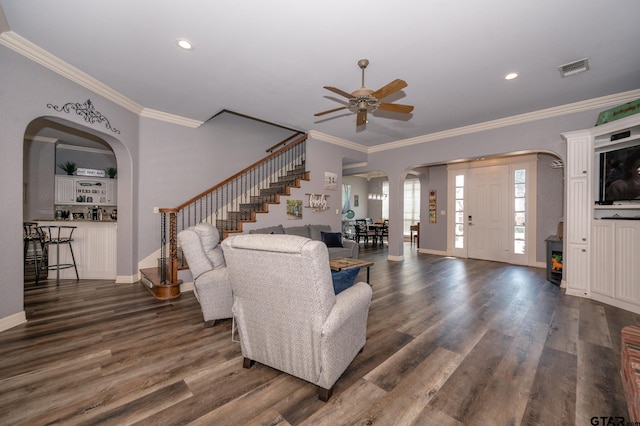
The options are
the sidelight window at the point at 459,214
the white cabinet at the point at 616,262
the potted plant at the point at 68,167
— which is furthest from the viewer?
the sidelight window at the point at 459,214

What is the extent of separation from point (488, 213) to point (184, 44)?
7.39m

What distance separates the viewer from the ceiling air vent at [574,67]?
10.6 ft

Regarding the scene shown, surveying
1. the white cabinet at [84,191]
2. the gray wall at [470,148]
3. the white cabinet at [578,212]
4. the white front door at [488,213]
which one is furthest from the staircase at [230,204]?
the white cabinet at [578,212]

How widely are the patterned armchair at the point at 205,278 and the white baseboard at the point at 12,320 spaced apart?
1958 mm

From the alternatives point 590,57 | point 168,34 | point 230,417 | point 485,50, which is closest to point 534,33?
point 485,50

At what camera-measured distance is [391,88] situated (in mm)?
2961

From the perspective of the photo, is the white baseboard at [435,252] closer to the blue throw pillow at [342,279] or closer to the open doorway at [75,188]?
the blue throw pillow at [342,279]

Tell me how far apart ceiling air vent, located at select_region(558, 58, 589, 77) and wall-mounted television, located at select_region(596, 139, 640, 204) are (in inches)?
51.5

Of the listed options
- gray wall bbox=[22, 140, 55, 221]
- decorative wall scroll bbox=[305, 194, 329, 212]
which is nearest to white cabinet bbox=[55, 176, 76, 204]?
gray wall bbox=[22, 140, 55, 221]

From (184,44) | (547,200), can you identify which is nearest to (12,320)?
(184,44)

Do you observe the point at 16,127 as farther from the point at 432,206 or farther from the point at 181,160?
the point at 432,206

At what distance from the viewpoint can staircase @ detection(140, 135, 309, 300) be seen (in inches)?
162

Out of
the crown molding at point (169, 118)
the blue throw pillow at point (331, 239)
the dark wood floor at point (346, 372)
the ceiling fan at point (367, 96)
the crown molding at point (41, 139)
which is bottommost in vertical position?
the dark wood floor at point (346, 372)

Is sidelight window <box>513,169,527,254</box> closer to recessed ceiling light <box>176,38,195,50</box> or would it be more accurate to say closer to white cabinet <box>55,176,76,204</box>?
recessed ceiling light <box>176,38,195,50</box>
